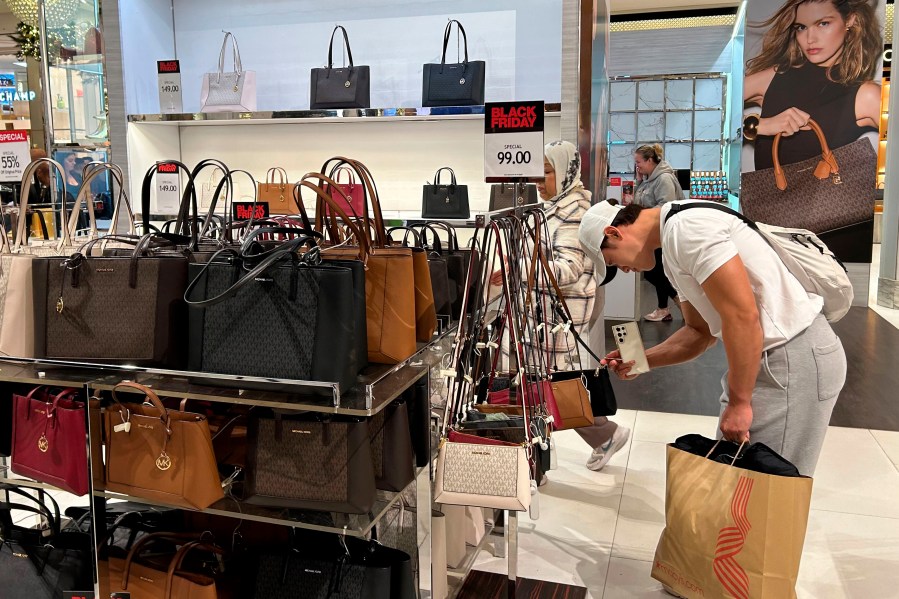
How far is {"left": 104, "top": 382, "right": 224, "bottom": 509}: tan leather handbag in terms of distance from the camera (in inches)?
70.6

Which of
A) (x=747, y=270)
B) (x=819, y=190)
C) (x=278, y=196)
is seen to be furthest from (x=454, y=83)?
(x=819, y=190)

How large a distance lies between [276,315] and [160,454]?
0.49 metres

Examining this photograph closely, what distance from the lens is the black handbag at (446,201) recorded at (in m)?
4.52

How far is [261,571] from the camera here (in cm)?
198

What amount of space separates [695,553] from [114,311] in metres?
1.84

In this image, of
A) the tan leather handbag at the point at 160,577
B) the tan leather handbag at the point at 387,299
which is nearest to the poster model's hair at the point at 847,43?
the tan leather handbag at the point at 387,299

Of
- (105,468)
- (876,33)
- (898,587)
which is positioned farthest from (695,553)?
(876,33)

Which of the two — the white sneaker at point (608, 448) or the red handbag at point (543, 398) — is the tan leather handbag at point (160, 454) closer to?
the red handbag at point (543, 398)

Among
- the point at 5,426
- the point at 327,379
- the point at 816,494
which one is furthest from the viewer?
the point at 816,494

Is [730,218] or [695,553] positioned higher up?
[730,218]

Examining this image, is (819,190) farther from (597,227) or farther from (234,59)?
(597,227)

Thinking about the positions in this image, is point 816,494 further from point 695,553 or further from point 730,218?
point 730,218

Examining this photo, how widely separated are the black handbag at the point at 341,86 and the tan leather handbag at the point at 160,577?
317 centimetres

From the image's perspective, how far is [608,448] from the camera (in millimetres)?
3867
